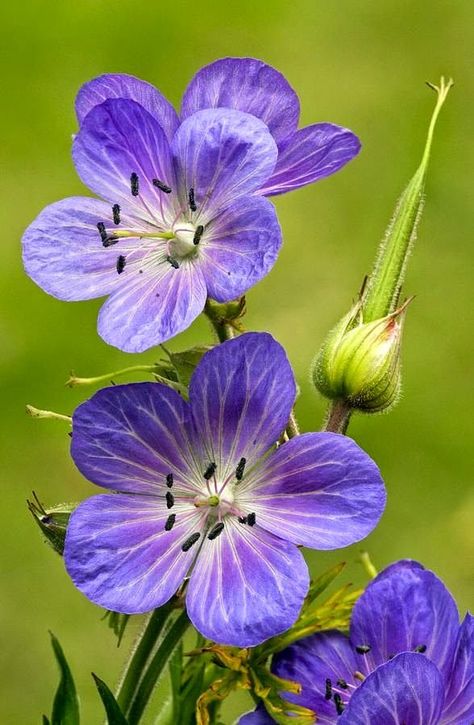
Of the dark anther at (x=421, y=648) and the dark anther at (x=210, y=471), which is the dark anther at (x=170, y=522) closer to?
the dark anther at (x=210, y=471)

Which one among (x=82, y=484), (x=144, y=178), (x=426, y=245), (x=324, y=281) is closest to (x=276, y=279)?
(x=324, y=281)

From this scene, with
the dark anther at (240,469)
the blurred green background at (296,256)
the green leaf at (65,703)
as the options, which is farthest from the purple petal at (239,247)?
the blurred green background at (296,256)

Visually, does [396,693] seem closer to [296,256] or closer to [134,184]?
[134,184]

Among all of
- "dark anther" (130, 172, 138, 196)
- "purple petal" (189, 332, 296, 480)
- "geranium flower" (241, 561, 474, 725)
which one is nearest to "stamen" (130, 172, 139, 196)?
"dark anther" (130, 172, 138, 196)

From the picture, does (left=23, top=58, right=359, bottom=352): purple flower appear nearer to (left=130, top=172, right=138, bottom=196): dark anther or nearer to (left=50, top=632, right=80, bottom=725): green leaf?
(left=130, top=172, right=138, bottom=196): dark anther

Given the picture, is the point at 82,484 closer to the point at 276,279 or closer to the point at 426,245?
the point at 276,279

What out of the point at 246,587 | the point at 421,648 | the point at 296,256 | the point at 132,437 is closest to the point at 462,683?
the point at 421,648
